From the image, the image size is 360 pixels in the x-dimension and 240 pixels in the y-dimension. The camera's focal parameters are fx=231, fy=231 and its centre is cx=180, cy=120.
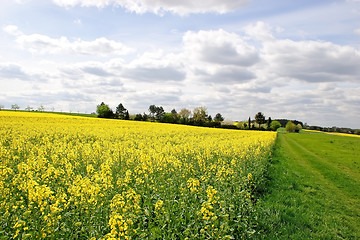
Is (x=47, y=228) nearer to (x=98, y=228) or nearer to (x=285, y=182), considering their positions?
(x=98, y=228)

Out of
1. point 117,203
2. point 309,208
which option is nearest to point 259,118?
point 309,208

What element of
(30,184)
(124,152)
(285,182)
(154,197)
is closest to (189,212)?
(154,197)

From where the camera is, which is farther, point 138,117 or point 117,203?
point 138,117

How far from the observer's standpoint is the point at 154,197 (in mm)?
5773

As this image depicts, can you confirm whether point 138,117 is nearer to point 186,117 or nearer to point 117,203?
point 186,117

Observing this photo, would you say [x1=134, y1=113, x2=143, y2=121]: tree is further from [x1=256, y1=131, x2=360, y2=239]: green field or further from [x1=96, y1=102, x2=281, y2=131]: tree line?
[x1=256, y1=131, x2=360, y2=239]: green field

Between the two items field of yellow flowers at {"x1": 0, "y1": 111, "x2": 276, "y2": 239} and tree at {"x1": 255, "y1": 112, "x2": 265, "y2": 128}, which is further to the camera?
tree at {"x1": 255, "y1": 112, "x2": 265, "y2": 128}

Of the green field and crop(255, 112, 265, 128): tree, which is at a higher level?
crop(255, 112, 265, 128): tree

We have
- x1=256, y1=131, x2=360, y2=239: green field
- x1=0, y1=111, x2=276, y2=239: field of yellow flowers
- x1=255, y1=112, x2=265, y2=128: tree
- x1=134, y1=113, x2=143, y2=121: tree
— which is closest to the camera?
x1=0, y1=111, x2=276, y2=239: field of yellow flowers

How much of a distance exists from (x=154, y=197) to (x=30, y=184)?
2699 millimetres

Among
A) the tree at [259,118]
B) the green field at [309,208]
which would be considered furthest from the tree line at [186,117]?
the green field at [309,208]

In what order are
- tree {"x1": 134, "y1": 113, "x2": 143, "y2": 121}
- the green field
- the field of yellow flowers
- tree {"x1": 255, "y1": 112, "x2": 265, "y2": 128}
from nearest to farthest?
the field of yellow flowers
the green field
tree {"x1": 134, "y1": 113, "x2": 143, "y2": 121}
tree {"x1": 255, "y1": 112, "x2": 265, "y2": 128}

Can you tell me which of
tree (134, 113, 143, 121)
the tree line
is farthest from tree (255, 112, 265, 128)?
tree (134, 113, 143, 121)

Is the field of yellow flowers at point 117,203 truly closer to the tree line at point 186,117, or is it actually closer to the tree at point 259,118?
the tree line at point 186,117
